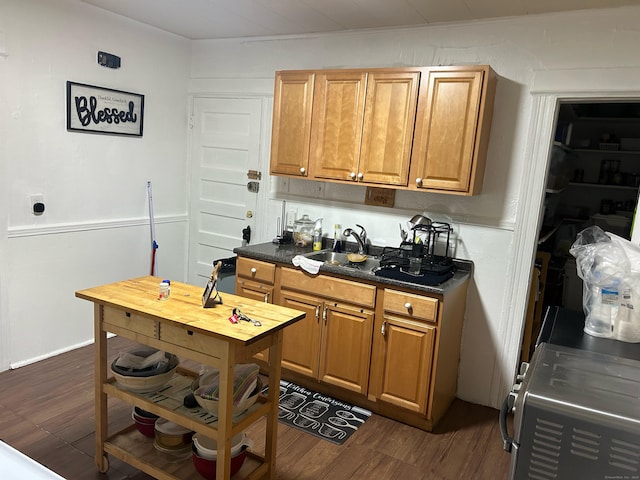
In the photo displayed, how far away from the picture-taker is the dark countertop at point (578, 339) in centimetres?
179

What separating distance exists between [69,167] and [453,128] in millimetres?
2712

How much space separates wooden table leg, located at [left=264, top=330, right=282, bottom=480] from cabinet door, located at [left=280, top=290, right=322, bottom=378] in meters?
0.95

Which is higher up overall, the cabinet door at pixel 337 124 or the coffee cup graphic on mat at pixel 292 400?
the cabinet door at pixel 337 124

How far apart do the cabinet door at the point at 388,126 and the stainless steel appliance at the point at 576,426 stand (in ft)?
6.07

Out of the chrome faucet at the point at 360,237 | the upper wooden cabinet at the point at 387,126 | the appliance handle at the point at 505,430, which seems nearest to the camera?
the appliance handle at the point at 505,430

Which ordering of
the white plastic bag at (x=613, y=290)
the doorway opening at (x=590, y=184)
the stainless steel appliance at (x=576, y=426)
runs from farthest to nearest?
1. the doorway opening at (x=590, y=184)
2. the white plastic bag at (x=613, y=290)
3. the stainless steel appliance at (x=576, y=426)

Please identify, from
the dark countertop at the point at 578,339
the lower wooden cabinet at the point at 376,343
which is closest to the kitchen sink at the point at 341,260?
the lower wooden cabinet at the point at 376,343

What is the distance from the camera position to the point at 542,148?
9.27ft

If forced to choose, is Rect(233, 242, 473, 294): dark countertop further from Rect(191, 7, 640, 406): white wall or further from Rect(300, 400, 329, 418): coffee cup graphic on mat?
Rect(300, 400, 329, 418): coffee cup graphic on mat

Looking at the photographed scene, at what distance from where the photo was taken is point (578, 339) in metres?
1.91

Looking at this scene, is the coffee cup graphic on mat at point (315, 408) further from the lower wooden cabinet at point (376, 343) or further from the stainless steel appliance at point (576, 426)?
the stainless steel appliance at point (576, 426)

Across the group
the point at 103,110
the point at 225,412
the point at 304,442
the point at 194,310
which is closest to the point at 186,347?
the point at 194,310

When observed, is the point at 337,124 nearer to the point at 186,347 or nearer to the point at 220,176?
the point at 220,176

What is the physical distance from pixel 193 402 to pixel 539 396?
1461mm
